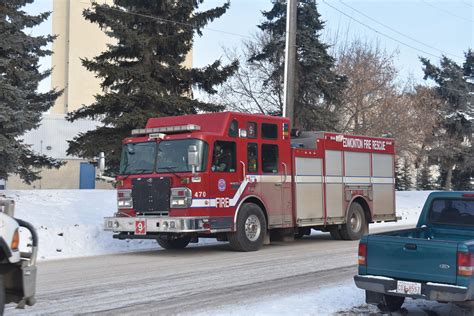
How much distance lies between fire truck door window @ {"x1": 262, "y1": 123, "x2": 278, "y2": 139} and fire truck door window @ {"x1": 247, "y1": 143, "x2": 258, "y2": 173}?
17.3 inches

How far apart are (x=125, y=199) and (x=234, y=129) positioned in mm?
2927

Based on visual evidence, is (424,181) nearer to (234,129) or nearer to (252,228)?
(252,228)

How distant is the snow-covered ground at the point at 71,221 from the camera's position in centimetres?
1410

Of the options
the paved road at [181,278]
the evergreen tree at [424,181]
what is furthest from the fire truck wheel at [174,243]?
the evergreen tree at [424,181]

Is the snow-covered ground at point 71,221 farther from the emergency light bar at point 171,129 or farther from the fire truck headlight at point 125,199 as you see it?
the emergency light bar at point 171,129

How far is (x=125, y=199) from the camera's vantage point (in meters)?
13.6

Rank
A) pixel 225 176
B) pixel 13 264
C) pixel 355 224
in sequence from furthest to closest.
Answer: pixel 355 224 < pixel 225 176 < pixel 13 264

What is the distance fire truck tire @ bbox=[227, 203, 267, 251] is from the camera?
1352 centimetres

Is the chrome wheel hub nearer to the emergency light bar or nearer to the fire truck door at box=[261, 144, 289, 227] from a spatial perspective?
the fire truck door at box=[261, 144, 289, 227]

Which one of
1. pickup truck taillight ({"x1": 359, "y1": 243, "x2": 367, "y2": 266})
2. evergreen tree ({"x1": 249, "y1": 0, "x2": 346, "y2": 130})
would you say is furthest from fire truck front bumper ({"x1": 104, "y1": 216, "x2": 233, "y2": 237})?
evergreen tree ({"x1": 249, "y1": 0, "x2": 346, "y2": 130})

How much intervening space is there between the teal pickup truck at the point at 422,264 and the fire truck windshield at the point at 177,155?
5775 mm

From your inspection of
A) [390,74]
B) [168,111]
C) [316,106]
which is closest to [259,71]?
[316,106]

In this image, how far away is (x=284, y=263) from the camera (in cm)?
1205

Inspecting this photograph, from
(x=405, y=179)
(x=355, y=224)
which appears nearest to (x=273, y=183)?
(x=355, y=224)
